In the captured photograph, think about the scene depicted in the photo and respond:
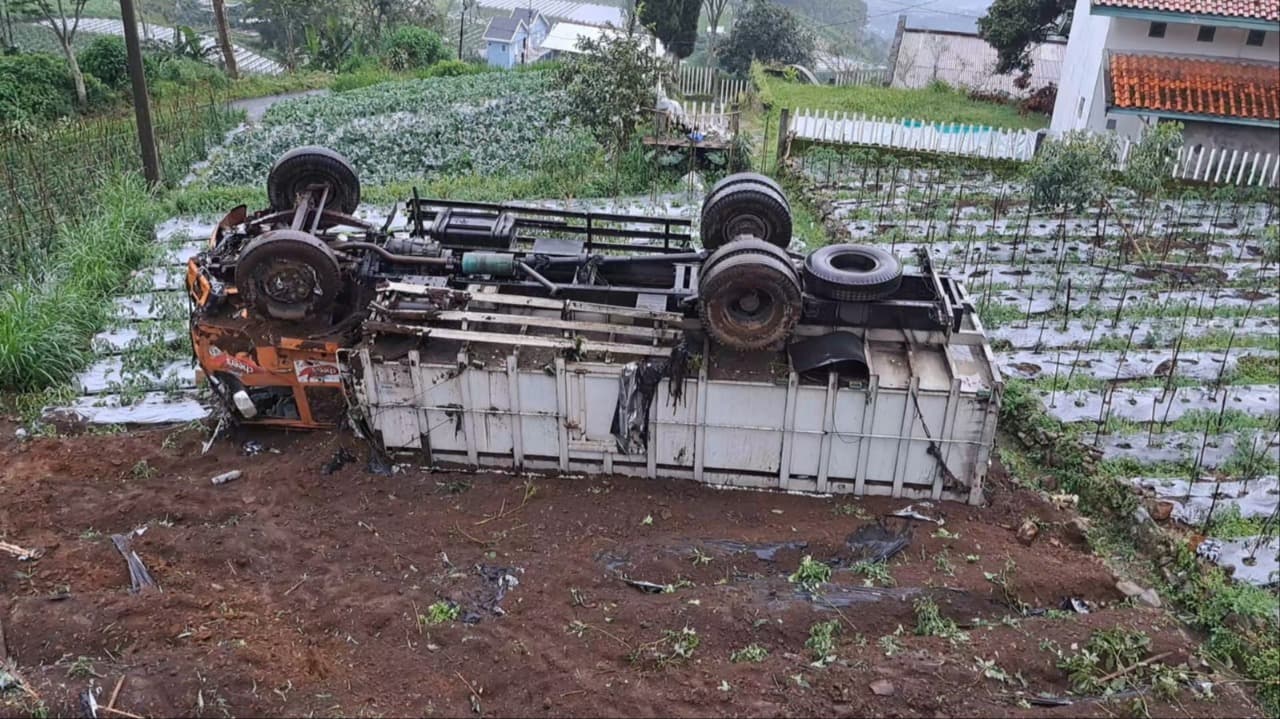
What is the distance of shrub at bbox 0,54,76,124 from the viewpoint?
2111cm

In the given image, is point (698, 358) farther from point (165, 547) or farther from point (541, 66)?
point (541, 66)

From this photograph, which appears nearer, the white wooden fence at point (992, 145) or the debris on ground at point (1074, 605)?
the debris on ground at point (1074, 605)

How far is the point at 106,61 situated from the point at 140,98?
44.5 feet

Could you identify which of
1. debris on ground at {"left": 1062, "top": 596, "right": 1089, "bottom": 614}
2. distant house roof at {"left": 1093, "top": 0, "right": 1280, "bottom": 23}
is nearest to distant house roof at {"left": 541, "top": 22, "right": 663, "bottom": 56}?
distant house roof at {"left": 1093, "top": 0, "right": 1280, "bottom": 23}

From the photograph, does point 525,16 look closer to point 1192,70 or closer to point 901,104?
point 901,104

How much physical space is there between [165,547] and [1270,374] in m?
10.6

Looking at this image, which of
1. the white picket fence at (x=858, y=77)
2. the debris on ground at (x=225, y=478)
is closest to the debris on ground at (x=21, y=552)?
the debris on ground at (x=225, y=478)

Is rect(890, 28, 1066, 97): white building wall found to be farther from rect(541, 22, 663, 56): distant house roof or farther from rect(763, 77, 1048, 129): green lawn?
rect(541, 22, 663, 56): distant house roof

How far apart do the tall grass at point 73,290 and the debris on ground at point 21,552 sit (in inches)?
129

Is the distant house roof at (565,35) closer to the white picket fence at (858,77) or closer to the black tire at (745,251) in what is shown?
the white picket fence at (858,77)

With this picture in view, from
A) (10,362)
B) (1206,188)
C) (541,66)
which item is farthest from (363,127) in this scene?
(1206,188)

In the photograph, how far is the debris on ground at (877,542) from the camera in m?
6.96

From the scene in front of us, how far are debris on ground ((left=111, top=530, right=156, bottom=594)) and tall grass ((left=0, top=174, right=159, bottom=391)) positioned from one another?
3.61 m

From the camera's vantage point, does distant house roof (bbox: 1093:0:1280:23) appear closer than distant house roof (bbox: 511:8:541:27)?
Yes
